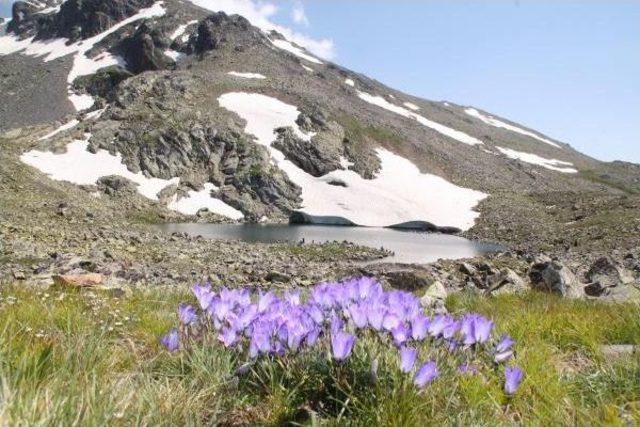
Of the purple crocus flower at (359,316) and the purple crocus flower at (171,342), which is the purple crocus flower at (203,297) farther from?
the purple crocus flower at (359,316)

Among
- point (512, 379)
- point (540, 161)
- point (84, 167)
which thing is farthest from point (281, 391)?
point (540, 161)

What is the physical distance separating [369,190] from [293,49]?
74348mm

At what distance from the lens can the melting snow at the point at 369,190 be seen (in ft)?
195

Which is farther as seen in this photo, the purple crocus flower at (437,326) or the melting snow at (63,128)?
the melting snow at (63,128)

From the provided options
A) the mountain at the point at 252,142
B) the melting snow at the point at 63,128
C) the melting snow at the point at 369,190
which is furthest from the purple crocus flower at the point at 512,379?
the melting snow at the point at 63,128

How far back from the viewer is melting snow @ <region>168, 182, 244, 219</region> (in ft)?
174

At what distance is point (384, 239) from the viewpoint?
148 feet

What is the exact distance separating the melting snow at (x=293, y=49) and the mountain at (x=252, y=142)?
561cm

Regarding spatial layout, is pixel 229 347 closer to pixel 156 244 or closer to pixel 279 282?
pixel 279 282

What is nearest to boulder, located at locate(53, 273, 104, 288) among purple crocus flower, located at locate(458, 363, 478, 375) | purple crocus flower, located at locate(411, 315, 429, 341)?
purple crocus flower, located at locate(411, 315, 429, 341)

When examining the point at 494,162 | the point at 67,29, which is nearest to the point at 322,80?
the point at 494,162

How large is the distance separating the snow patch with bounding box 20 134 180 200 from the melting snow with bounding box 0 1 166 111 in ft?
151

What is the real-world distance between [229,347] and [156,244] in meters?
24.3

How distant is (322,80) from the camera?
9931 centimetres
